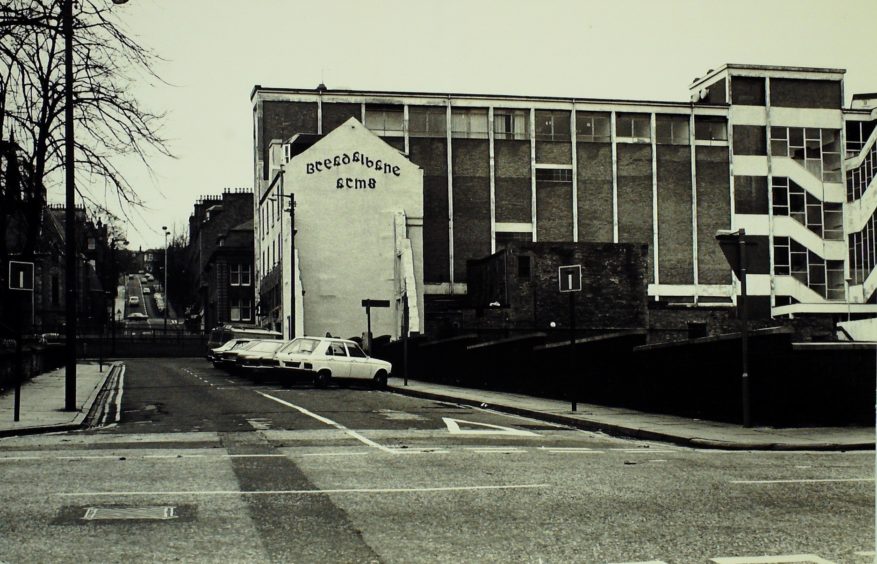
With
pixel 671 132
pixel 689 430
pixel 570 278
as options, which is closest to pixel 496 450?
pixel 689 430

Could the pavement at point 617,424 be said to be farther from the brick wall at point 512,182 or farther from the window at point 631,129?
the window at point 631,129

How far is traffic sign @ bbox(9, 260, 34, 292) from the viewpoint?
771 inches

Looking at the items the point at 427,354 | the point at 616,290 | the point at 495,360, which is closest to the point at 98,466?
the point at 495,360

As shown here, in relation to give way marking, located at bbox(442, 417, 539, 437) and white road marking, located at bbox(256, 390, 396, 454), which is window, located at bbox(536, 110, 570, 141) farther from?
give way marking, located at bbox(442, 417, 539, 437)

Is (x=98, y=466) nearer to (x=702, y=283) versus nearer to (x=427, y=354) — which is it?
(x=427, y=354)

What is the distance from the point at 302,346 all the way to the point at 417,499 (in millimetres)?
24690

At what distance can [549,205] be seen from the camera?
243ft

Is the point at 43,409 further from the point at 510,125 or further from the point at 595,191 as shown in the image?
the point at 595,191

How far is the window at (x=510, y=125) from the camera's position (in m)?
74.1

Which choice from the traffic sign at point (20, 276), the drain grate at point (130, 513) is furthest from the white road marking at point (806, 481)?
the traffic sign at point (20, 276)

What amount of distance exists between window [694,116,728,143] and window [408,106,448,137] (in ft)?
60.0

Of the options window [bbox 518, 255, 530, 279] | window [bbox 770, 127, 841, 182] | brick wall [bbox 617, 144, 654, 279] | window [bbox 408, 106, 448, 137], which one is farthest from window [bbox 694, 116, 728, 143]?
window [bbox 518, 255, 530, 279]

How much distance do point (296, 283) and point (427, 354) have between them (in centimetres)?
2013

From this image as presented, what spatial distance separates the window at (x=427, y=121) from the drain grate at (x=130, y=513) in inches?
2547
